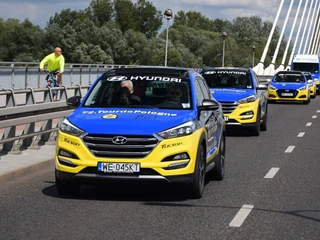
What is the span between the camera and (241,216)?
9.21m

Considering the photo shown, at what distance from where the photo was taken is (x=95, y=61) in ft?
384

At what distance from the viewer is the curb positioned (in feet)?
38.2

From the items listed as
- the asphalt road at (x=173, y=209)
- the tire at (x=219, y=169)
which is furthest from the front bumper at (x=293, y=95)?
the tire at (x=219, y=169)

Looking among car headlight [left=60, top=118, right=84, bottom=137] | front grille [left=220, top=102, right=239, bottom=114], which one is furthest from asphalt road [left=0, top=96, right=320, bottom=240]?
front grille [left=220, top=102, right=239, bottom=114]

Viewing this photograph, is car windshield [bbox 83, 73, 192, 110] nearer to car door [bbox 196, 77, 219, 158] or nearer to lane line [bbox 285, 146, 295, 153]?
car door [bbox 196, 77, 219, 158]

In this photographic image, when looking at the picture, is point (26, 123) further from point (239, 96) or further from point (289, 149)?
point (239, 96)

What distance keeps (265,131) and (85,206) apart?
528 inches

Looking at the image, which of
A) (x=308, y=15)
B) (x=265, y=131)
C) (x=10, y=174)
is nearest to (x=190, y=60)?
(x=308, y=15)

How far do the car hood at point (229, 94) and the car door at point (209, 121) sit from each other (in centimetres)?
843

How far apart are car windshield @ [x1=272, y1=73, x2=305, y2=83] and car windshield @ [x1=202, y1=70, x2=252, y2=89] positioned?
62.5ft

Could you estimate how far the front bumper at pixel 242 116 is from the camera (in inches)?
813

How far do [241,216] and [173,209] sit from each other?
0.80 meters

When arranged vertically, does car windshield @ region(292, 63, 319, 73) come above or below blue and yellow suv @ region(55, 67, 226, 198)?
below

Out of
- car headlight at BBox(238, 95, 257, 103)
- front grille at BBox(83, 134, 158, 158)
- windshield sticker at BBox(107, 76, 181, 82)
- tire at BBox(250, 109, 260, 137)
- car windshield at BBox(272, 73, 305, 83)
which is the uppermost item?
windshield sticker at BBox(107, 76, 181, 82)
